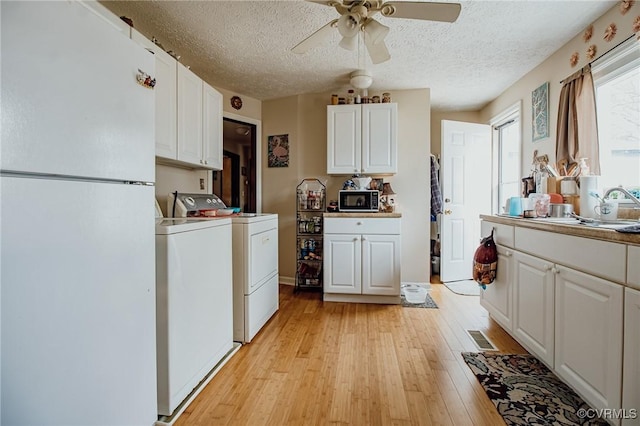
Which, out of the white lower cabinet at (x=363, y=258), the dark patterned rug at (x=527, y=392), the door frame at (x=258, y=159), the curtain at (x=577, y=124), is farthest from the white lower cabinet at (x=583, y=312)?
the door frame at (x=258, y=159)

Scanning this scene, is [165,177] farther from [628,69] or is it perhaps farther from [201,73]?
[628,69]

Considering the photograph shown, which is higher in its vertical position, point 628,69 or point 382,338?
point 628,69

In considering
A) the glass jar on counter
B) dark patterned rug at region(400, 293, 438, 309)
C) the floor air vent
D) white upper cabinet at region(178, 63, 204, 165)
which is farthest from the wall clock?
the floor air vent

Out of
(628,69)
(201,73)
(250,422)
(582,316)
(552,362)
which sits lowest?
(250,422)

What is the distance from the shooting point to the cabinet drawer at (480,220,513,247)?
2141 millimetres

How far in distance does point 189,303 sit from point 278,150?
261 cm

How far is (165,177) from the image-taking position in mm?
2438

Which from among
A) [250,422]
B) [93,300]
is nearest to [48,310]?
[93,300]

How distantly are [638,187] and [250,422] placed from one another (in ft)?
9.11

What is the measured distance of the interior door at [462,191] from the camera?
3750 millimetres

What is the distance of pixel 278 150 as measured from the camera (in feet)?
12.4

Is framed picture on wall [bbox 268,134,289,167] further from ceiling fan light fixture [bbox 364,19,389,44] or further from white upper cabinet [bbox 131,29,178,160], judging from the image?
ceiling fan light fixture [bbox 364,19,389,44]

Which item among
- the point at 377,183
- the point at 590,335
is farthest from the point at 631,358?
the point at 377,183

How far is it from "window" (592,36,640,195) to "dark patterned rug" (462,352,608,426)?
139 cm
